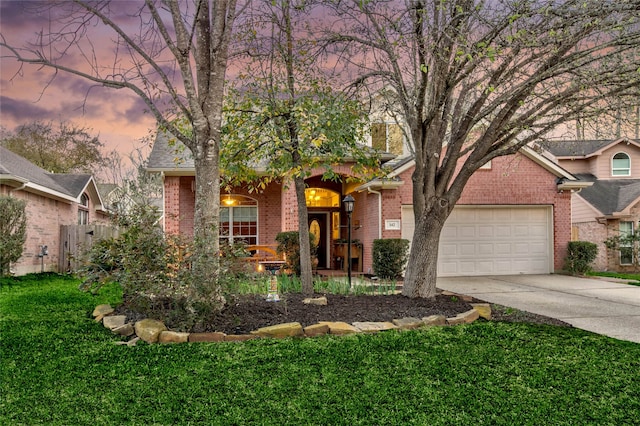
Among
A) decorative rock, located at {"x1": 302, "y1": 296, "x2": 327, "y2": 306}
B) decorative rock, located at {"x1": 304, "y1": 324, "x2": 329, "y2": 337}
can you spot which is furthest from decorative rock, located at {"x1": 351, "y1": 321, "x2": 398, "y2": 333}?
decorative rock, located at {"x1": 302, "y1": 296, "x2": 327, "y2": 306}

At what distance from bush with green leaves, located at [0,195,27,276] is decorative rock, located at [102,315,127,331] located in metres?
7.80

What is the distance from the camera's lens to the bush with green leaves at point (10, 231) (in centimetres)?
1188

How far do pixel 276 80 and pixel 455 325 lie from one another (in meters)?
4.83

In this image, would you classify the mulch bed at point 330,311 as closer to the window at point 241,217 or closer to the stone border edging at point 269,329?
the stone border edging at point 269,329

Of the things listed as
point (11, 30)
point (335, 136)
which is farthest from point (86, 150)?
point (335, 136)

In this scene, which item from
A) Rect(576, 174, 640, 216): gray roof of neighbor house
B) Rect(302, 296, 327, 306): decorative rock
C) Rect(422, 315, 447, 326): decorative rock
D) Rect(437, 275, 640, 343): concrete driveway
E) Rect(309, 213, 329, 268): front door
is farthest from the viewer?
Rect(576, 174, 640, 216): gray roof of neighbor house

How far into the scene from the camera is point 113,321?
19.4 feet

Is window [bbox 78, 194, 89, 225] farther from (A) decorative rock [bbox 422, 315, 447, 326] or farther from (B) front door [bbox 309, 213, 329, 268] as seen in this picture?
(A) decorative rock [bbox 422, 315, 447, 326]

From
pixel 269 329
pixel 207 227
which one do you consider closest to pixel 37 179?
pixel 207 227

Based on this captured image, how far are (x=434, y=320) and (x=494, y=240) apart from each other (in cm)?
861

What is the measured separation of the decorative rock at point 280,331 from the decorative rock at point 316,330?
0.24 feet

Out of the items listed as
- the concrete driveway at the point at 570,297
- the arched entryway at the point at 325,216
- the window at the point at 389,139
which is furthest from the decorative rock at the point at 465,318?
the arched entryway at the point at 325,216

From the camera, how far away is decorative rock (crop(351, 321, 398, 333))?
5.68 meters

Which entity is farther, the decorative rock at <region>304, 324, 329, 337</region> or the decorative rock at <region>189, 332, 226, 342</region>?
the decorative rock at <region>304, 324, 329, 337</region>
